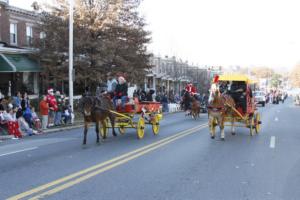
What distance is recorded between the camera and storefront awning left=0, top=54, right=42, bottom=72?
29406 mm

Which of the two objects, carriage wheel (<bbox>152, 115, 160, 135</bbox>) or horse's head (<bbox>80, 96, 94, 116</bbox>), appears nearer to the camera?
horse's head (<bbox>80, 96, 94, 116</bbox>)

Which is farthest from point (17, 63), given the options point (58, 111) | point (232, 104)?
point (232, 104)

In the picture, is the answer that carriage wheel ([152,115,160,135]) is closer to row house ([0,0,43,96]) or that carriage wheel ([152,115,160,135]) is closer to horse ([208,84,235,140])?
horse ([208,84,235,140])

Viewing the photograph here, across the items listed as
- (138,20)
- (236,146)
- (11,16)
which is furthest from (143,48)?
(236,146)

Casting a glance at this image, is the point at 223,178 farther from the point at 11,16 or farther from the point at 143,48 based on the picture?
the point at 11,16

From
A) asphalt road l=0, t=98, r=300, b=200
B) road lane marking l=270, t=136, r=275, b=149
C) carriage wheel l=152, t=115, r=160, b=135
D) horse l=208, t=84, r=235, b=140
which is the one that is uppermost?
horse l=208, t=84, r=235, b=140

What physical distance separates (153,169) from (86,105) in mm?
4965

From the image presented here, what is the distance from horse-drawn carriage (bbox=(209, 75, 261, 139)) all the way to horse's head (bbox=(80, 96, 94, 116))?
15.1 ft

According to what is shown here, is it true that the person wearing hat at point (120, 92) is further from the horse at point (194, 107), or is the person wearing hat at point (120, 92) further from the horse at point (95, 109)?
the horse at point (194, 107)

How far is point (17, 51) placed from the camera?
32.2 metres

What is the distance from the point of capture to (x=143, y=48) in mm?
37688

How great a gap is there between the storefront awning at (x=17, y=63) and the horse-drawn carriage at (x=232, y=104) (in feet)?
48.2

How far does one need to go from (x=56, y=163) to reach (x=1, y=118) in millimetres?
9747

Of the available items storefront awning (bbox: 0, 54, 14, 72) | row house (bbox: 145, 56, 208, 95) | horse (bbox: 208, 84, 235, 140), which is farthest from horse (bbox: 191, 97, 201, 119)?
row house (bbox: 145, 56, 208, 95)
